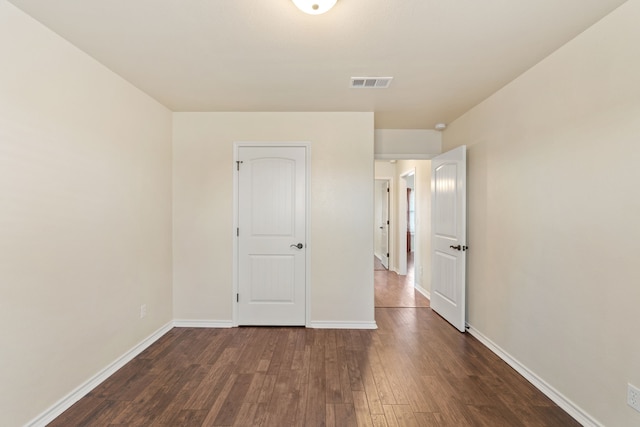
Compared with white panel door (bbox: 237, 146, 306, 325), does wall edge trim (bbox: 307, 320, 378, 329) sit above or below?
below

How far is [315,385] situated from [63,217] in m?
2.16

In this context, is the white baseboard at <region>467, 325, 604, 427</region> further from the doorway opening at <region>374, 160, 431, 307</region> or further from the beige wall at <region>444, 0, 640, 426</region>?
the doorway opening at <region>374, 160, 431, 307</region>

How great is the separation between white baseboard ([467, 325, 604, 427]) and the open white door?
1.65 ft

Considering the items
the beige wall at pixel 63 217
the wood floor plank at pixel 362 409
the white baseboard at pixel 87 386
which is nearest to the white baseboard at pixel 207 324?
the white baseboard at pixel 87 386

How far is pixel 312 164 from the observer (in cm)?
337

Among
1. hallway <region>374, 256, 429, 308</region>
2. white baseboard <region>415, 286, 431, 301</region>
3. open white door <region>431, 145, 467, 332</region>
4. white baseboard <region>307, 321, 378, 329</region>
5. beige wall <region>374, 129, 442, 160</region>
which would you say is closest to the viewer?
open white door <region>431, 145, 467, 332</region>

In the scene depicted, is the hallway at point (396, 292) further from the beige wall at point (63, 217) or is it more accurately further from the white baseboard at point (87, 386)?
the beige wall at point (63, 217)

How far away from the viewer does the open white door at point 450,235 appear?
318 cm

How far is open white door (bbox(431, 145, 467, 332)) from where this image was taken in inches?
125

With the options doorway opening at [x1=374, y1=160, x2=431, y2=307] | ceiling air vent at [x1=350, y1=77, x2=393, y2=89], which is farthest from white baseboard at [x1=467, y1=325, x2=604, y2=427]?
ceiling air vent at [x1=350, y1=77, x2=393, y2=89]

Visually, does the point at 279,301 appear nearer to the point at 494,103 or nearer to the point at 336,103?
the point at 336,103

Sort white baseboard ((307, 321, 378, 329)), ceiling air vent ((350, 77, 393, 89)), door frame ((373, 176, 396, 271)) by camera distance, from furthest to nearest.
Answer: door frame ((373, 176, 396, 271))
white baseboard ((307, 321, 378, 329))
ceiling air vent ((350, 77, 393, 89))

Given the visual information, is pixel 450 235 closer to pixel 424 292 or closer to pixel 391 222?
pixel 424 292

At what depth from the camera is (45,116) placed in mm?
1841
